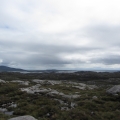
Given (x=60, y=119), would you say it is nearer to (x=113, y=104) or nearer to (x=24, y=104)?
(x=24, y=104)

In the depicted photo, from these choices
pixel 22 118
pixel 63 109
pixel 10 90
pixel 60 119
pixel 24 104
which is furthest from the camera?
pixel 10 90

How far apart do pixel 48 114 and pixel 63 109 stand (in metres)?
2.01

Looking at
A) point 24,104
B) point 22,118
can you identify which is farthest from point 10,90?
point 22,118

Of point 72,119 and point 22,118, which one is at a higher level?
point 22,118

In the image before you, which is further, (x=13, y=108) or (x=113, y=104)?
(x=113, y=104)

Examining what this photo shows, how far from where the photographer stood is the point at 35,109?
19.9 metres

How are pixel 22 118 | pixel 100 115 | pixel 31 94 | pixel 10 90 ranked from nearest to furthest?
pixel 22 118 < pixel 100 115 < pixel 31 94 < pixel 10 90

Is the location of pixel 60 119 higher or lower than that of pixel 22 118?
lower

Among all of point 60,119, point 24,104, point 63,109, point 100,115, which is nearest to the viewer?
point 60,119

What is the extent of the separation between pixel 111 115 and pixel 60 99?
7.95 meters

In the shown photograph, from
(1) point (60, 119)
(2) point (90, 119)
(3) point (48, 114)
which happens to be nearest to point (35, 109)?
(3) point (48, 114)

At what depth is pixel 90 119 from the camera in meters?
16.7

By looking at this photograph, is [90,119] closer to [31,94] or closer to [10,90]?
[31,94]

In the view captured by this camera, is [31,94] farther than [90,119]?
Yes
